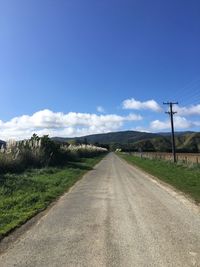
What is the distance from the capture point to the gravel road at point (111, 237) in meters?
7.12

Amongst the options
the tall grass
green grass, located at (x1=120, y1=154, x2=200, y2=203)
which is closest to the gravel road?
green grass, located at (x1=120, y1=154, x2=200, y2=203)

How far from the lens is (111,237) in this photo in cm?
886

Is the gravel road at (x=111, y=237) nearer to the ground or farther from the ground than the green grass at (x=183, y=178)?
nearer to the ground

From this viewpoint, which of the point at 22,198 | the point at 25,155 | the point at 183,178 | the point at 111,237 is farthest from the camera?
the point at 25,155

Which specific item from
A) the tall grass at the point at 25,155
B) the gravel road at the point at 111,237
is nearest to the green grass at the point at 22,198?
the gravel road at the point at 111,237

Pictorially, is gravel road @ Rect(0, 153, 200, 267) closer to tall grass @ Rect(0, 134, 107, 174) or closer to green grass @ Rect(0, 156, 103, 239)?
green grass @ Rect(0, 156, 103, 239)

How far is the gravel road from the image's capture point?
7121 millimetres

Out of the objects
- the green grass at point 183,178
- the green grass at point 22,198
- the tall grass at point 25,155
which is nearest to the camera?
the green grass at point 22,198

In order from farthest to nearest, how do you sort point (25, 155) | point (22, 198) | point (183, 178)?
point (25, 155) < point (183, 178) < point (22, 198)

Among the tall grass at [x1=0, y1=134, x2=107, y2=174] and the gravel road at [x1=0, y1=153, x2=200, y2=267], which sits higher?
the tall grass at [x1=0, y1=134, x2=107, y2=174]

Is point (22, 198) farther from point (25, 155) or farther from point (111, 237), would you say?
point (25, 155)

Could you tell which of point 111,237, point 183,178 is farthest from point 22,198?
point 183,178

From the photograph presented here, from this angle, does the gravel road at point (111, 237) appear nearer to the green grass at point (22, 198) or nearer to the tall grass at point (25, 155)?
the green grass at point (22, 198)

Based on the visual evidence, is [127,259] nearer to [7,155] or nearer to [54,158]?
[7,155]
